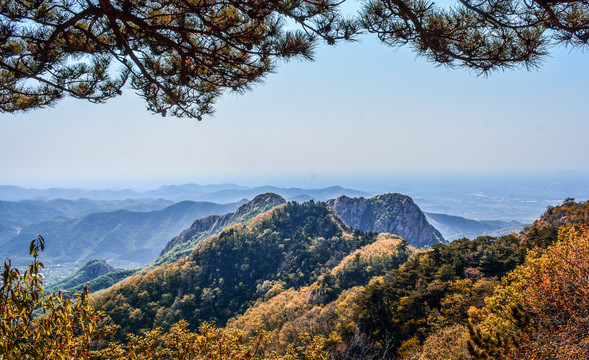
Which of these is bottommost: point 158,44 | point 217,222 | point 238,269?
point 217,222

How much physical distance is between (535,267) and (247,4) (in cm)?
1238

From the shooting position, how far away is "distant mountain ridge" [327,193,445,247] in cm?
10171

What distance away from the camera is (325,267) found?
2169 inches

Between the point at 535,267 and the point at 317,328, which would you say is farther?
the point at 317,328

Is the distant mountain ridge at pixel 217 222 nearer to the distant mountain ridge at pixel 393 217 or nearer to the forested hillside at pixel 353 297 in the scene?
the forested hillside at pixel 353 297

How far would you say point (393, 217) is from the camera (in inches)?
4190

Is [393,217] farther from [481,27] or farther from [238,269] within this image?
[481,27]

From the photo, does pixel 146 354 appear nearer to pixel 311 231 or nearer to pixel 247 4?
pixel 247 4

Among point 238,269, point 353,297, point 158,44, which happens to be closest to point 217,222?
point 238,269

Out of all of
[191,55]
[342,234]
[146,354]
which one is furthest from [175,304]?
[191,55]

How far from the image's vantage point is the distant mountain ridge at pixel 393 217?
334 feet

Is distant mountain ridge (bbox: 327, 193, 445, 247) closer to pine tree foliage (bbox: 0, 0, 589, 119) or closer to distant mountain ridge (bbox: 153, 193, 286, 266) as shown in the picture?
distant mountain ridge (bbox: 153, 193, 286, 266)

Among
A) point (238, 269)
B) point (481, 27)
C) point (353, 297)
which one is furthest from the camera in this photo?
point (238, 269)

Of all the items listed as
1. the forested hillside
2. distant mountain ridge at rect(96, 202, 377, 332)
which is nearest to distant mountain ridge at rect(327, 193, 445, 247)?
distant mountain ridge at rect(96, 202, 377, 332)
